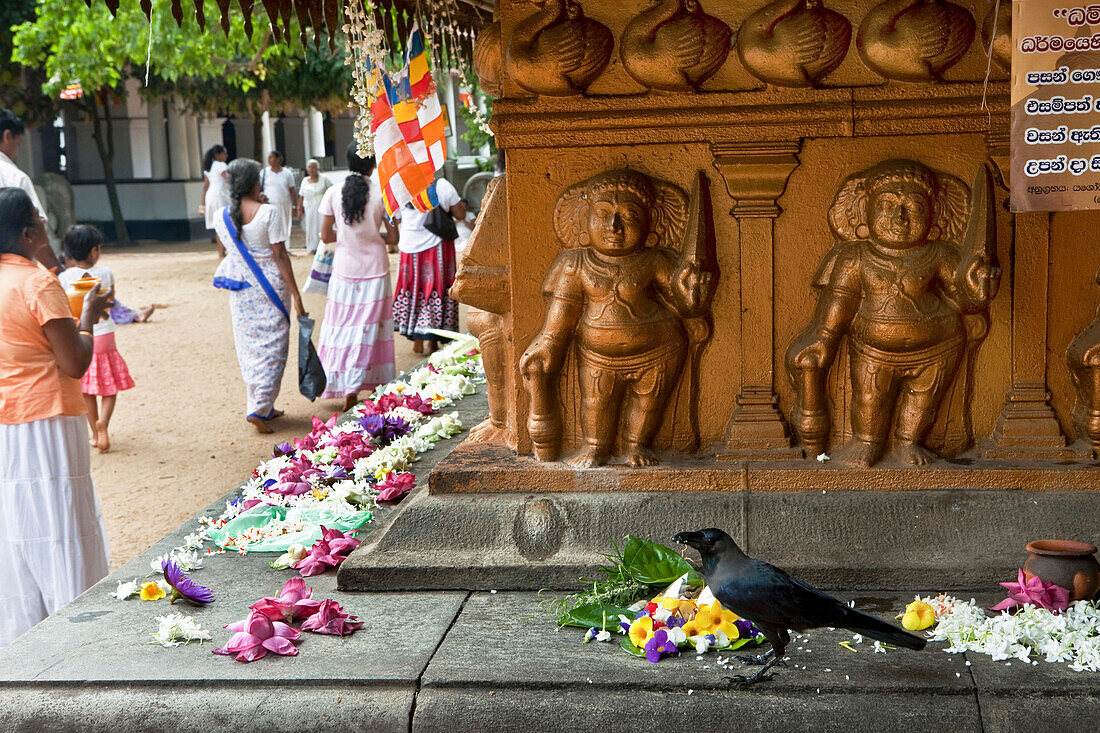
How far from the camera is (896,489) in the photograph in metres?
3.53

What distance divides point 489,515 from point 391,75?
300cm

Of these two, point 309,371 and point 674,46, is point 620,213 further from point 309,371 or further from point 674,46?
point 309,371

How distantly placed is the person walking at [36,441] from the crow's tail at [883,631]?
321 centimetres

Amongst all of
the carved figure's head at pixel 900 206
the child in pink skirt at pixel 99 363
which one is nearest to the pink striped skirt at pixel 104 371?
the child in pink skirt at pixel 99 363

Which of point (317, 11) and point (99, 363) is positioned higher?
point (317, 11)

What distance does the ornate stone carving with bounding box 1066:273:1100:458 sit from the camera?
3.48m

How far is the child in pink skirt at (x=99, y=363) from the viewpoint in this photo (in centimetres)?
680

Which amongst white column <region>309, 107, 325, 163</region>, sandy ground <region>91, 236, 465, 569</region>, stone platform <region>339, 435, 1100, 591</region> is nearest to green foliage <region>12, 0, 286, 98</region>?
sandy ground <region>91, 236, 465, 569</region>

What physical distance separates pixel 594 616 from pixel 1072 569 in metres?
1.32

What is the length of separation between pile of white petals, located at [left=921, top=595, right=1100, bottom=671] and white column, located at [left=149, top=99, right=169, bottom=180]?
86.2 feet

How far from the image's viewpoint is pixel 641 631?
299 cm

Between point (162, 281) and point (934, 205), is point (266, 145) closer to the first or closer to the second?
point (162, 281)

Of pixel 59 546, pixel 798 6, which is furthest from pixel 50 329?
pixel 798 6

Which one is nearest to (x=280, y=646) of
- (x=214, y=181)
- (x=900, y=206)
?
(x=900, y=206)
